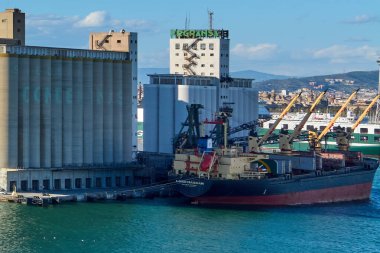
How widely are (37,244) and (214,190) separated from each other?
757 inches

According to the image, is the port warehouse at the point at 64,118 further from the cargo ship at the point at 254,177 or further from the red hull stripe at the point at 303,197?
the red hull stripe at the point at 303,197

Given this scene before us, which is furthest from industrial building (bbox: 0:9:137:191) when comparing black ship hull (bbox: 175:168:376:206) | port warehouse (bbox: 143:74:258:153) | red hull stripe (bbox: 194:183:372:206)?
port warehouse (bbox: 143:74:258:153)

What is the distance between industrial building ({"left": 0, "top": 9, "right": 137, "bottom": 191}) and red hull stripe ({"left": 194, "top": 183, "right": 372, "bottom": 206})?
10.8 m

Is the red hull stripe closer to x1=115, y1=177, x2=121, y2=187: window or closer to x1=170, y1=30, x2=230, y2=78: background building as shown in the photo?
x1=115, y1=177, x2=121, y2=187: window

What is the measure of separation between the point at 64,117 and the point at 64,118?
10cm

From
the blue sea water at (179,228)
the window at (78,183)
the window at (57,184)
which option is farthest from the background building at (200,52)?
the blue sea water at (179,228)

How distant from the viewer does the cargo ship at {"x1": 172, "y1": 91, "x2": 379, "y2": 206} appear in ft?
235

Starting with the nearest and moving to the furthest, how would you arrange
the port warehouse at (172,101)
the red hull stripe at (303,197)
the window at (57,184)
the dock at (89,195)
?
the dock at (89,195) < the red hull stripe at (303,197) < the window at (57,184) < the port warehouse at (172,101)

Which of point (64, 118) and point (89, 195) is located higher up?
point (64, 118)

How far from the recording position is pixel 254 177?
72.4 m

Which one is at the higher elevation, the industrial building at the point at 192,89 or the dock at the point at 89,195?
the industrial building at the point at 192,89

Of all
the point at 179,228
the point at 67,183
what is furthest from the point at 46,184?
the point at 179,228

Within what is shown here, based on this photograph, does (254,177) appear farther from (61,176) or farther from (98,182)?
(61,176)

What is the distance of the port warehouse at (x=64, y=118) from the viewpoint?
7362cm
